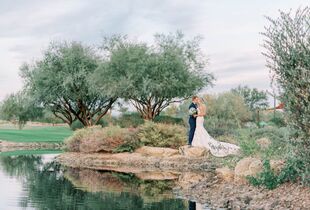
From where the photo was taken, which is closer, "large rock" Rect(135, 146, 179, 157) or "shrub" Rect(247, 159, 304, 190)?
"shrub" Rect(247, 159, 304, 190)

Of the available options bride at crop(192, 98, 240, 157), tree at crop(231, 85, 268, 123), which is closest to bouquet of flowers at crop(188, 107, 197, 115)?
bride at crop(192, 98, 240, 157)

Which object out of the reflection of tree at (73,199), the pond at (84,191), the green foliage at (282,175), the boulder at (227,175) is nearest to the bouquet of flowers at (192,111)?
the pond at (84,191)

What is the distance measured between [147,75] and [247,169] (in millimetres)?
25586

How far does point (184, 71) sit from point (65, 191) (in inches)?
1090

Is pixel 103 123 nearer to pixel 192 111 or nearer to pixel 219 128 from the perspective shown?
pixel 219 128

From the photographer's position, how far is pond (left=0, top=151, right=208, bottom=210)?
1375cm

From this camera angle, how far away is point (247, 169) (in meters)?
16.4

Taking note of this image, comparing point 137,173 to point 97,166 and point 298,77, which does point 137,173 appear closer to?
point 97,166

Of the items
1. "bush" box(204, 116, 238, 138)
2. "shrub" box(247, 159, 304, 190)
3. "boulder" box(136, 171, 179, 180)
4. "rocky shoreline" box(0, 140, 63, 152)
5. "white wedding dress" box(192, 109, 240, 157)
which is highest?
"bush" box(204, 116, 238, 138)

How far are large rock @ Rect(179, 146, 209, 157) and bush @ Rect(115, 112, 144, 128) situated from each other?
1398cm

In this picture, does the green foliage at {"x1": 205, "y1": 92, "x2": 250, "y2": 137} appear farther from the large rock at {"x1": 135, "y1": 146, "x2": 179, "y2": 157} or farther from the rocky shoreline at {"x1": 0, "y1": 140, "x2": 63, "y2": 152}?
the large rock at {"x1": 135, "y1": 146, "x2": 179, "y2": 157}

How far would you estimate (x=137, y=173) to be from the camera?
22547 mm

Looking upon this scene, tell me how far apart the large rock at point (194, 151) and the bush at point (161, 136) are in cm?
182

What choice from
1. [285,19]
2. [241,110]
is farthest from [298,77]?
[241,110]
